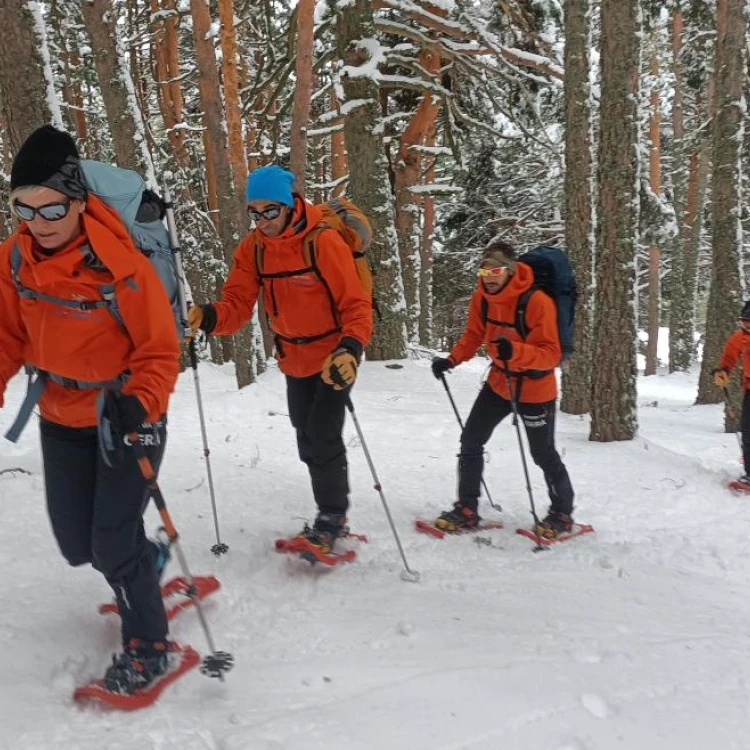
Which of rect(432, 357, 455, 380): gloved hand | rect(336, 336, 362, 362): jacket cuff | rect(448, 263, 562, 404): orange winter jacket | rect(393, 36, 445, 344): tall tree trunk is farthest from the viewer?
rect(393, 36, 445, 344): tall tree trunk

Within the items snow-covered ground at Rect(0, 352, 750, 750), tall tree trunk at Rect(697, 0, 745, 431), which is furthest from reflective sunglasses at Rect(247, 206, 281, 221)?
tall tree trunk at Rect(697, 0, 745, 431)

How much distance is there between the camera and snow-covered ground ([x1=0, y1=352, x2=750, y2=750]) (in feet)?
8.20

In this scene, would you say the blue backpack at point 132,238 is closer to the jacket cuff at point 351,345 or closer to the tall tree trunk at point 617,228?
the jacket cuff at point 351,345

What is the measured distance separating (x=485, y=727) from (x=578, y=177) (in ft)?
29.7

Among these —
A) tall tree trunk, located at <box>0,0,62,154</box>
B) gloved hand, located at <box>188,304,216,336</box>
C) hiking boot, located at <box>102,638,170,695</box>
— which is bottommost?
hiking boot, located at <box>102,638,170,695</box>

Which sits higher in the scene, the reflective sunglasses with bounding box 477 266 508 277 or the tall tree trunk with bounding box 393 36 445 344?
the tall tree trunk with bounding box 393 36 445 344

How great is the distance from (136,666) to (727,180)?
40.0ft

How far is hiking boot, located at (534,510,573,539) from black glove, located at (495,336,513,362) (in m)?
1.42

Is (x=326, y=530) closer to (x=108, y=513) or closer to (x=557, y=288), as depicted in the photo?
(x=108, y=513)

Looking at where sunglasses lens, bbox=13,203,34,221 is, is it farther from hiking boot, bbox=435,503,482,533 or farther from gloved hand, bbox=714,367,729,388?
gloved hand, bbox=714,367,729,388

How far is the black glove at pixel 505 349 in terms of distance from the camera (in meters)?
4.47

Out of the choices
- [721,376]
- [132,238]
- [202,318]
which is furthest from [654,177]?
[132,238]

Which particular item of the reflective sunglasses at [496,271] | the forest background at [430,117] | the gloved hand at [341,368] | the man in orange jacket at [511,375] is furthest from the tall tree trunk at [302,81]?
the gloved hand at [341,368]

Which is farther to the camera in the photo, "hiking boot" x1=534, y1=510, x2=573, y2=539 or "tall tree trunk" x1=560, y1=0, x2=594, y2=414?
"tall tree trunk" x1=560, y1=0, x2=594, y2=414
